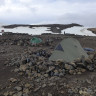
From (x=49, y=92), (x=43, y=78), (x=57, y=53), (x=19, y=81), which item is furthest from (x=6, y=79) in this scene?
(x=57, y=53)

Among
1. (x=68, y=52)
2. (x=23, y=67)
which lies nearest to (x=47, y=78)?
(x=23, y=67)

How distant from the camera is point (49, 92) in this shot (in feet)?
30.0

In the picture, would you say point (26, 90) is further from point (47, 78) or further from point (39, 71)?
point (39, 71)

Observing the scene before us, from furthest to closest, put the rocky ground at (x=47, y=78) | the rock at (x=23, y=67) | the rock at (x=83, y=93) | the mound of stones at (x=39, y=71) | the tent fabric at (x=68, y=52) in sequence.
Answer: the tent fabric at (x=68, y=52) → the rock at (x=23, y=67) → the mound of stones at (x=39, y=71) → the rocky ground at (x=47, y=78) → the rock at (x=83, y=93)

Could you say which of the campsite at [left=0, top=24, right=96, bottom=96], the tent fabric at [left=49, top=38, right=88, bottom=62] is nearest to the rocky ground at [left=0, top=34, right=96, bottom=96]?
the campsite at [left=0, top=24, right=96, bottom=96]

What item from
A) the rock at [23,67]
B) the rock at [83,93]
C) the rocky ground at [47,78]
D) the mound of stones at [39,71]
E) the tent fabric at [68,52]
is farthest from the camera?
the tent fabric at [68,52]

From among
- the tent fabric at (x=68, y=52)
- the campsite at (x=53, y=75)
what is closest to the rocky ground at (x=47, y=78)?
the campsite at (x=53, y=75)

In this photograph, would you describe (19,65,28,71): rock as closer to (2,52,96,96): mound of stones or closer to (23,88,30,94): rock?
(2,52,96,96): mound of stones

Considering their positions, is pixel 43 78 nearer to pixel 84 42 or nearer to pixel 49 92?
pixel 49 92

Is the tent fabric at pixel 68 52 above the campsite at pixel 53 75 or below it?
above

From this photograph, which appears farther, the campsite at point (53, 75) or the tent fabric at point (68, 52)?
the tent fabric at point (68, 52)

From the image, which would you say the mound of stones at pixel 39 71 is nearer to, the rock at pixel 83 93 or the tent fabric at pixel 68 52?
the rock at pixel 83 93

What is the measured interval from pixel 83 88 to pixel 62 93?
3.12 feet

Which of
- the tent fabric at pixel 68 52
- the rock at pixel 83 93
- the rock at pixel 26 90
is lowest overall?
the rock at pixel 26 90
